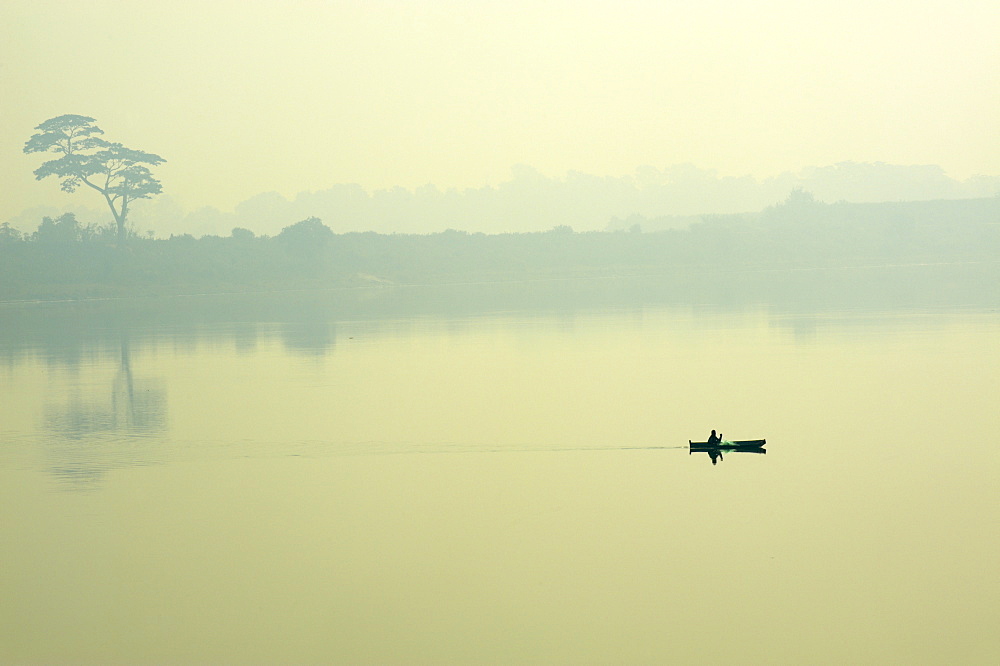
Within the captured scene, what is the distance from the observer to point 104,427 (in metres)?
14.0

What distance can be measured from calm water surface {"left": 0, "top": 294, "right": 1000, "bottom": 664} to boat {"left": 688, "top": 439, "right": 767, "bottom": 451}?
0.13m

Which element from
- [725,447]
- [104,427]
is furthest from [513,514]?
[104,427]

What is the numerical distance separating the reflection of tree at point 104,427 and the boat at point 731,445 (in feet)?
18.0

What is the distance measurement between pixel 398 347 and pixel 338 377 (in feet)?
14.2

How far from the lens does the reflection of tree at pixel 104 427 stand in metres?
11.9

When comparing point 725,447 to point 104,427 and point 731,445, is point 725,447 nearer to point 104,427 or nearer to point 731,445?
point 731,445

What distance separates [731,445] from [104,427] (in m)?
7.26

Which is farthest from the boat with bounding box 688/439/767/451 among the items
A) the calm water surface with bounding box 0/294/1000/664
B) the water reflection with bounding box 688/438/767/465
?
the calm water surface with bounding box 0/294/1000/664

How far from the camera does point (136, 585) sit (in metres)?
8.02

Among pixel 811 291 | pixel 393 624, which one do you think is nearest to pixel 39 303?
pixel 811 291

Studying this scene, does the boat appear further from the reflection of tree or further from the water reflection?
the reflection of tree

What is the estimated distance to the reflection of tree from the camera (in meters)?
11.9

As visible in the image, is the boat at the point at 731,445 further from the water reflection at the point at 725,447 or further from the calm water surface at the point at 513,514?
the calm water surface at the point at 513,514

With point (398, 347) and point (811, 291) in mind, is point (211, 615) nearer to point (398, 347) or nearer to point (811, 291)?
point (398, 347)
